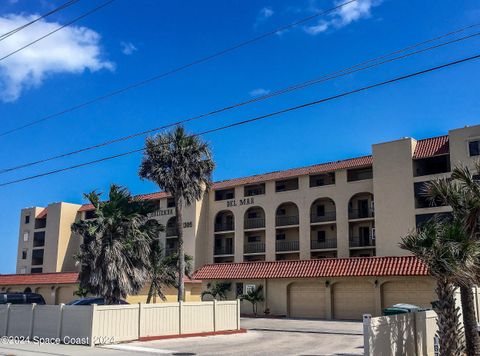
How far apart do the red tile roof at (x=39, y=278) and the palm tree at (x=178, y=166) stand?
17.8 metres

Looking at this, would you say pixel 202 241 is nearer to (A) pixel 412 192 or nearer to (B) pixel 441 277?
(A) pixel 412 192

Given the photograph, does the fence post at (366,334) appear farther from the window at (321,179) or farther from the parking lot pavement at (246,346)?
the window at (321,179)

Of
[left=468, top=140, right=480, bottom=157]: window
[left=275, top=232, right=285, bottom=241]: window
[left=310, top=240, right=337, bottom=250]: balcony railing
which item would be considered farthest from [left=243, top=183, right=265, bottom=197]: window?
[left=468, top=140, right=480, bottom=157]: window

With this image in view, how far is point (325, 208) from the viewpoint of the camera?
57.9 meters

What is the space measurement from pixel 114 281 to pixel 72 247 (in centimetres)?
Answer: 4812

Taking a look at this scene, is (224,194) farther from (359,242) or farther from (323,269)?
(323,269)

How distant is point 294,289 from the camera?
41188 millimetres

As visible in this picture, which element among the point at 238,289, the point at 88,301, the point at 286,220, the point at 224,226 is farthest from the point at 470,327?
the point at 224,226

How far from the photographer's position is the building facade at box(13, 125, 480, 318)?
159 feet

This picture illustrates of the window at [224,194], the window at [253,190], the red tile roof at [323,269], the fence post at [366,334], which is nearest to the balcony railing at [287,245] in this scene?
the window at [253,190]

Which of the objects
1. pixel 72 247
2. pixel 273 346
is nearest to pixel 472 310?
pixel 273 346

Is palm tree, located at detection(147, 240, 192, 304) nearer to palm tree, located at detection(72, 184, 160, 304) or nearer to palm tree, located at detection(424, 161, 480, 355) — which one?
palm tree, located at detection(72, 184, 160, 304)

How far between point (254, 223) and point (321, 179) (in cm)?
916

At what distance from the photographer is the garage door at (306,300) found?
39375mm
